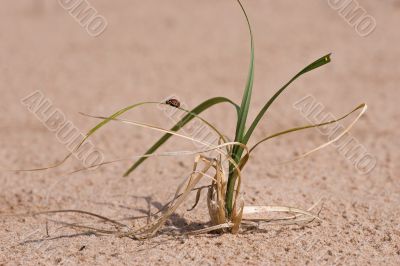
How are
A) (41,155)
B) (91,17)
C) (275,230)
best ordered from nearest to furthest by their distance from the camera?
(275,230), (41,155), (91,17)

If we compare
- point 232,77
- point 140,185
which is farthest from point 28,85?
point 140,185

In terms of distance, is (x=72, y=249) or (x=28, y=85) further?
(x=28, y=85)

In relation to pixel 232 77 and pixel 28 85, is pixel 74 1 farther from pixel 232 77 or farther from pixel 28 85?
pixel 232 77

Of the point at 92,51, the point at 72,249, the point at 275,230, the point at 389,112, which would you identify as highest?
the point at 389,112

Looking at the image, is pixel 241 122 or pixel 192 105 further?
pixel 192 105

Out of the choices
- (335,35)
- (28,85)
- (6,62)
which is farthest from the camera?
(335,35)

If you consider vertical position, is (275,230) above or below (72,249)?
above

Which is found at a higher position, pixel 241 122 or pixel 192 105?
pixel 192 105
